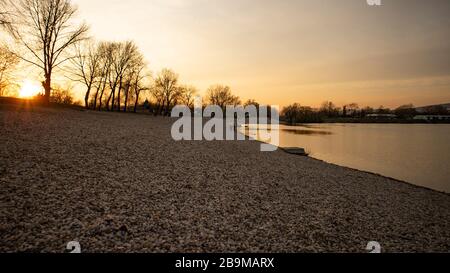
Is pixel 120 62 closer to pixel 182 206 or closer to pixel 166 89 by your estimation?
pixel 166 89

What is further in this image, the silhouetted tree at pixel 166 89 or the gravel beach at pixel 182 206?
the silhouetted tree at pixel 166 89

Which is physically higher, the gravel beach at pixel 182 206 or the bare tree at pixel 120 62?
the bare tree at pixel 120 62

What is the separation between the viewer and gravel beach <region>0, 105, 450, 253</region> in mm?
6145

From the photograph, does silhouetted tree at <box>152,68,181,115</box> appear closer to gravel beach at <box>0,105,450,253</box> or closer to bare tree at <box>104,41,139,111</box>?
bare tree at <box>104,41,139,111</box>

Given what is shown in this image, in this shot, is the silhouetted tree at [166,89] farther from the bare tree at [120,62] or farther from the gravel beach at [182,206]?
the gravel beach at [182,206]

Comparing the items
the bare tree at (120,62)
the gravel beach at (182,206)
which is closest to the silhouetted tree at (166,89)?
the bare tree at (120,62)

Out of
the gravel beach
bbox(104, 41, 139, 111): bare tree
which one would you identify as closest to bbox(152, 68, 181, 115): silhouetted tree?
bbox(104, 41, 139, 111): bare tree

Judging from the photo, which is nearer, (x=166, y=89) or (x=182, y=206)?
(x=182, y=206)

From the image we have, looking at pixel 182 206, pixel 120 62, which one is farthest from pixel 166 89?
pixel 182 206

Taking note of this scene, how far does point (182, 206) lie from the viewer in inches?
326

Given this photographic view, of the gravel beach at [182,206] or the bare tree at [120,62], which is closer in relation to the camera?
the gravel beach at [182,206]

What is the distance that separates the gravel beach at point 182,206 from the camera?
614 centimetres

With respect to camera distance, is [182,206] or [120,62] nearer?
[182,206]
